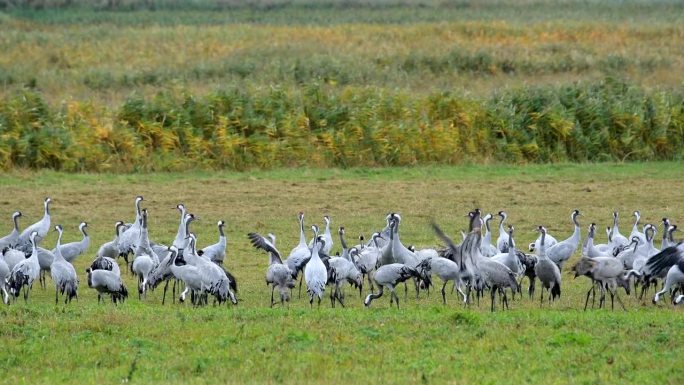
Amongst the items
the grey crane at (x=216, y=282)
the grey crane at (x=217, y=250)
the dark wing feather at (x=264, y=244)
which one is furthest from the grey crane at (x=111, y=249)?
the grey crane at (x=216, y=282)

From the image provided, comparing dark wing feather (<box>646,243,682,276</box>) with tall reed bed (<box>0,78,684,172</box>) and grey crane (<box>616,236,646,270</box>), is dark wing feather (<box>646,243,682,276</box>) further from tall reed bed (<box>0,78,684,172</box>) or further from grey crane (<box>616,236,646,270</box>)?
tall reed bed (<box>0,78,684,172</box>)

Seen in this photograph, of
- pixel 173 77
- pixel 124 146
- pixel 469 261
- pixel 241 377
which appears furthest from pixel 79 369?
pixel 173 77

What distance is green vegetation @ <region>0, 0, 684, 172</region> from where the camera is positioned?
28.8 m

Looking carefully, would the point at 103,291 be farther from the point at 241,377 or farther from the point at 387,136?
the point at 387,136

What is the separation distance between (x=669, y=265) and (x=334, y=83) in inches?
887

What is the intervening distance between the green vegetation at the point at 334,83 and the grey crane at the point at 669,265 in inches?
603

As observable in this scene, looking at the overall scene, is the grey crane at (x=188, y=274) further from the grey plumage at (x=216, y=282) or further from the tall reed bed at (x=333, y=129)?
the tall reed bed at (x=333, y=129)

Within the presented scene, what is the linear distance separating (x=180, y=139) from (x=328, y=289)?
39.3 feet

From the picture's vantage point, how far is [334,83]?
35312 millimetres

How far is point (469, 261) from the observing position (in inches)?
584

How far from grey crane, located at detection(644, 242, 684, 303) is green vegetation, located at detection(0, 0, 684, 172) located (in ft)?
50.2

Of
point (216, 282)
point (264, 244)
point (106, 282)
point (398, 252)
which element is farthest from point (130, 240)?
point (398, 252)

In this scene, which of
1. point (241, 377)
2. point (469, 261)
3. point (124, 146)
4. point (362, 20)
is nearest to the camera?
point (241, 377)

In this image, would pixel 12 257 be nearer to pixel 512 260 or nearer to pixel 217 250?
pixel 217 250
